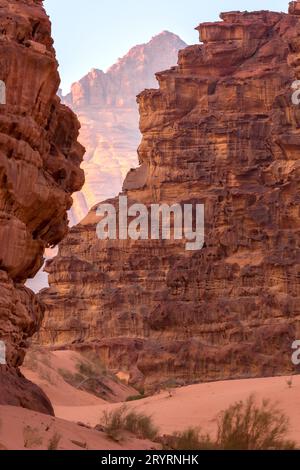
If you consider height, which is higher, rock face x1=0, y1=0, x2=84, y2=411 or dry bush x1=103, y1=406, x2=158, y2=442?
rock face x1=0, y1=0, x2=84, y2=411

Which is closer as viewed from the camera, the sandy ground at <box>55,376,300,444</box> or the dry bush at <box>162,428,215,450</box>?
the dry bush at <box>162,428,215,450</box>

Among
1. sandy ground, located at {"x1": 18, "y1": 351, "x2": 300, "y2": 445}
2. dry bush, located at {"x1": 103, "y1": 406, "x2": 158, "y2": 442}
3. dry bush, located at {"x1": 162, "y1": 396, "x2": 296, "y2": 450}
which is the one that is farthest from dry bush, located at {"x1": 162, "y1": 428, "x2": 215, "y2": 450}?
sandy ground, located at {"x1": 18, "y1": 351, "x2": 300, "y2": 445}

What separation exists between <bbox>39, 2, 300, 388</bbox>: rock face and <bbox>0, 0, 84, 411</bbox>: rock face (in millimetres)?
17069

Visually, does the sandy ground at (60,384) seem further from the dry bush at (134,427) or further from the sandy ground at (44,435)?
the sandy ground at (44,435)

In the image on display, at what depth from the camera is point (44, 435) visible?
47.5 ft

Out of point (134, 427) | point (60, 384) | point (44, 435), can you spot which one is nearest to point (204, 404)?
point (134, 427)

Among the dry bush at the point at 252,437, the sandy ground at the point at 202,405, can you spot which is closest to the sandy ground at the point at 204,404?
the sandy ground at the point at 202,405

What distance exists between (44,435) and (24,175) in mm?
4993

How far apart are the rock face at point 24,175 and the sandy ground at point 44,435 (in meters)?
1.16

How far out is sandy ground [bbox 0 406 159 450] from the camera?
13.7 m

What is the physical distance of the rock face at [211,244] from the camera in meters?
38.4

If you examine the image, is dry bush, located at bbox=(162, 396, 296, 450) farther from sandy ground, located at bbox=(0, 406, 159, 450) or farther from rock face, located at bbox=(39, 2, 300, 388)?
rock face, located at bbox=(39, 2, 300, 388)

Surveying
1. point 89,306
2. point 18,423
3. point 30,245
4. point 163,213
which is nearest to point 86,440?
point 18,423

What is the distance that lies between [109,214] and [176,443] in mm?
52821
